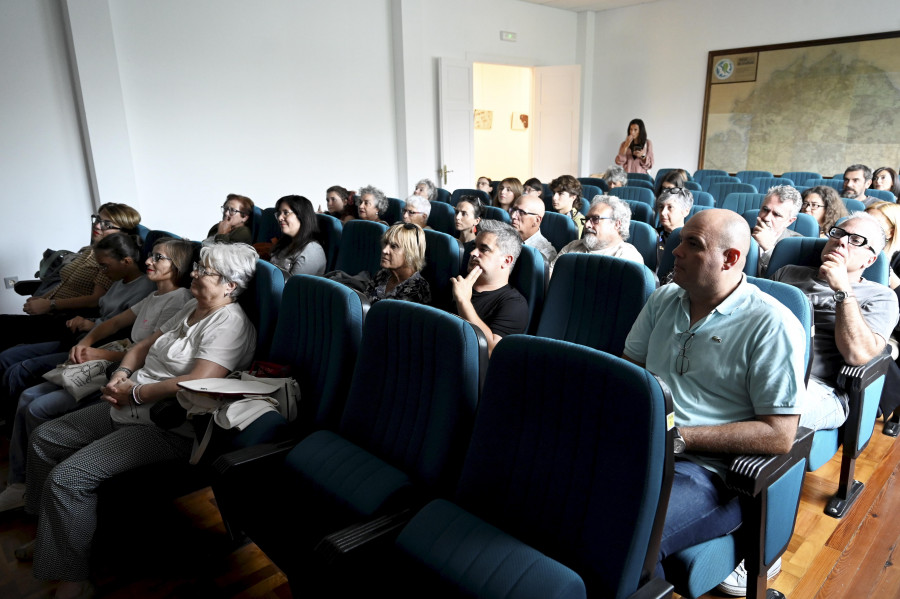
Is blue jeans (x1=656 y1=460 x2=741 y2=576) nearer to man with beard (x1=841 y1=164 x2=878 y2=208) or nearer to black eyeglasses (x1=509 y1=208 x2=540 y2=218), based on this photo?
black eyeglasses (x1=509 y1=208 x2=540 y2=218)

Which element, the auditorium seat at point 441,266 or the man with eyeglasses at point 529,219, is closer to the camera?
the auditorium seat at point 441,266

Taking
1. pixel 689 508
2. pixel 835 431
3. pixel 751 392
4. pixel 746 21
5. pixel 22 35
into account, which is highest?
pixel 746 21

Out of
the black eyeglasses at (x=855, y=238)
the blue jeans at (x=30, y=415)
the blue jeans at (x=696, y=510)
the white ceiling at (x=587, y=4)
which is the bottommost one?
the blue jeans at (x=30, y=415)

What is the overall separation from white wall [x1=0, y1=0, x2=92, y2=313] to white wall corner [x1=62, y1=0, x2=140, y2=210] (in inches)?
4.0

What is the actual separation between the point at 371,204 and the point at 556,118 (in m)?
5.40

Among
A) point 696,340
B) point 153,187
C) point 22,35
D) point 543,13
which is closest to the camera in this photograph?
point 696,340

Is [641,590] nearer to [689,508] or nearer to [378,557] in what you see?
[689,508]

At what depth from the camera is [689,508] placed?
1366 millimetres

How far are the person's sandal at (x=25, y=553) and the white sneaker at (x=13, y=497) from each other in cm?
28

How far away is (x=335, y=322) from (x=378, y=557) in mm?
791

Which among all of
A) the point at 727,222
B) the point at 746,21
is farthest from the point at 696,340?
the point at 746,21

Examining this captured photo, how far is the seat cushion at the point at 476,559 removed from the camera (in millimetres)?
1062

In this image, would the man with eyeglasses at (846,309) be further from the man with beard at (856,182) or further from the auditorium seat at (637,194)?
the man with beard at (856,182)

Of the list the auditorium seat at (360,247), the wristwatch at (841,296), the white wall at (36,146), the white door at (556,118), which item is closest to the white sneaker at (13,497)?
the auditorium seat at (360,247)
